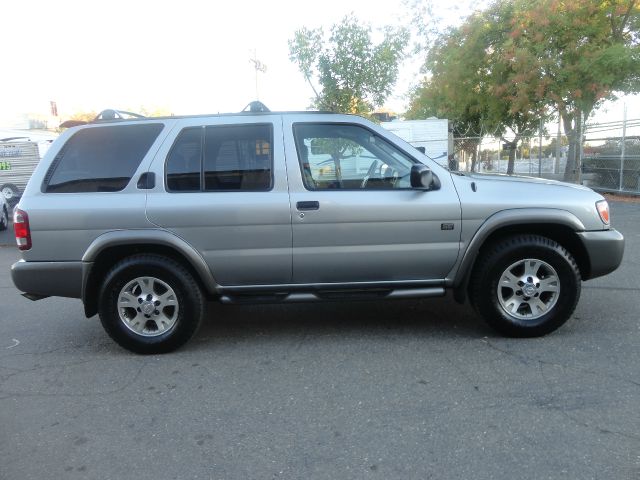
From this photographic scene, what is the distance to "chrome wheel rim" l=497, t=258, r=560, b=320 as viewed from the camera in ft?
14.2

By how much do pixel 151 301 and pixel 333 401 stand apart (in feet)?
5.83

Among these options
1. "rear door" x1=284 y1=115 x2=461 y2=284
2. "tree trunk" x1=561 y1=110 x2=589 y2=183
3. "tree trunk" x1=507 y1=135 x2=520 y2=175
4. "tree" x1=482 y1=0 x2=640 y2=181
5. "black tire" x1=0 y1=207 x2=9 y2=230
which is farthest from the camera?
"tree trunk" x1=507 y1=135 x2=520 y2=175

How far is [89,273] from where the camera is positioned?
418 centimetres

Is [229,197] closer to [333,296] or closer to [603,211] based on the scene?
[333,296]

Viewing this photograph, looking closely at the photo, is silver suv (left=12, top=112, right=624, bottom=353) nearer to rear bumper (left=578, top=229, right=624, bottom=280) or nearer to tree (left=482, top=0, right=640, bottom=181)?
rear bumper (left=578, top=229, right=624, bottom=280)

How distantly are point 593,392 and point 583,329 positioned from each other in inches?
51.7

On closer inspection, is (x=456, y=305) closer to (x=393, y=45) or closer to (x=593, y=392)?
(x=593, y=392)

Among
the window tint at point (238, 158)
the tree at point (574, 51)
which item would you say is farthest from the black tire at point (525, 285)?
the tree at point (574, 51)

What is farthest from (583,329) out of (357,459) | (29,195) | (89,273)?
(29,195)

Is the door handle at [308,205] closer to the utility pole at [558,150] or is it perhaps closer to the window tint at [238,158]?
the window tint at [238,158]

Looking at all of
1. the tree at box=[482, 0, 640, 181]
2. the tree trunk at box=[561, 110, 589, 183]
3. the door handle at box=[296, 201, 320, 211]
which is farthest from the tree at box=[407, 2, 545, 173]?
the door handle at box=[296, 201, 320, 211]

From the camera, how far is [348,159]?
14.3 ft

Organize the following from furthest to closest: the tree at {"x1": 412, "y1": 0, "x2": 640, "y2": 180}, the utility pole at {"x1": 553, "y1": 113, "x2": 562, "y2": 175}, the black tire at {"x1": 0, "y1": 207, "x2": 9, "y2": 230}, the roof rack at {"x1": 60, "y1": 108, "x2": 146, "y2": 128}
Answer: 1. the utility pole at {"x1": 553, "y1": 113, "x2": 562, "y2": 175}
2. the tree at {"x1": 412, "y1": 0, "x2": 640, "y2": 180}
3. the black tire at {"x1": 0, "y1": 207, "x2": 9, "y2": 230}
4. the roof rack at {"x1": 60, "y1": 108, "x2": 146, "y2": 128}

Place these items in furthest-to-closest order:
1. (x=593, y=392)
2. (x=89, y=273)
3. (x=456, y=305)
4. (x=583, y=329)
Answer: (x=456, y=305), (x=583, y=329), (x=89, y=273), (x=593, y=392)
